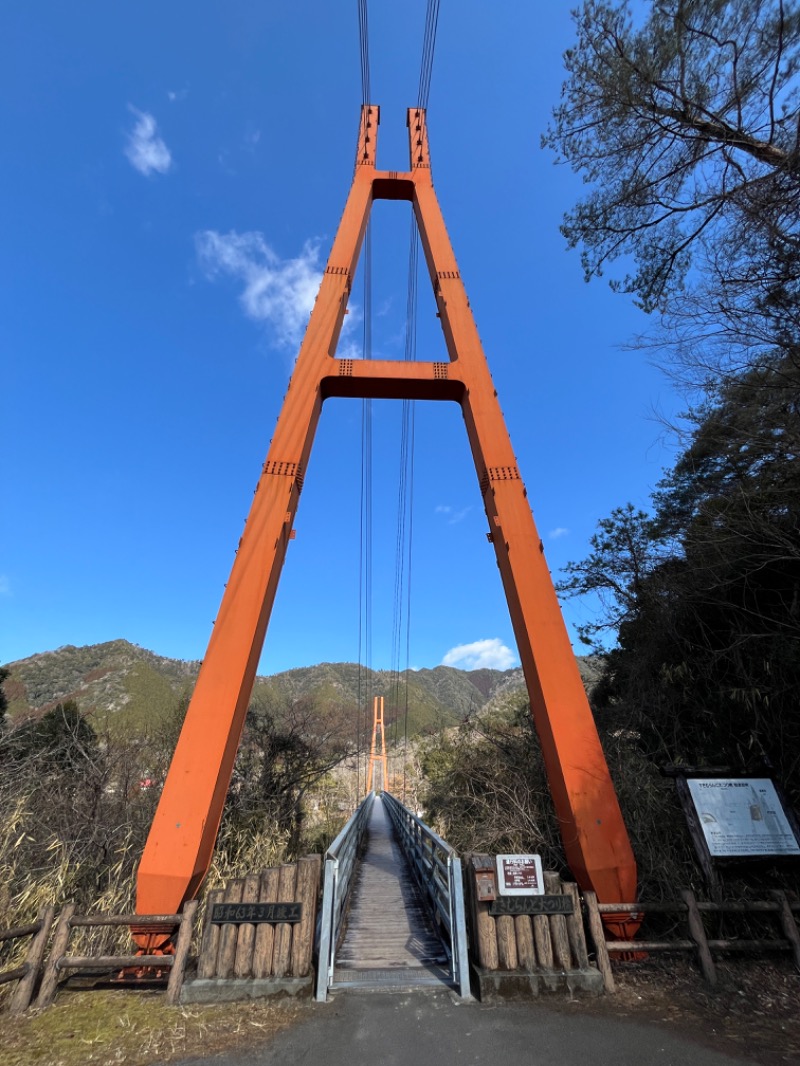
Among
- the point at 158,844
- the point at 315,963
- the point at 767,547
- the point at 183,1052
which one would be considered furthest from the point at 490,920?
the point at 767,547

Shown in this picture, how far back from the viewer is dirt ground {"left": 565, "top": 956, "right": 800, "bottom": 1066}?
10.2ft

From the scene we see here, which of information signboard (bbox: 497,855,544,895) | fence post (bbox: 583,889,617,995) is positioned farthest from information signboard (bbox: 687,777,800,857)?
information signboard (bbox: 497,855,544,895)

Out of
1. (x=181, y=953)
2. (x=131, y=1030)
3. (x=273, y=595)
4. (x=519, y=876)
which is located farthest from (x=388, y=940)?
(x=273, y=595)

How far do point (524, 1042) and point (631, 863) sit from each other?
239 centimetres

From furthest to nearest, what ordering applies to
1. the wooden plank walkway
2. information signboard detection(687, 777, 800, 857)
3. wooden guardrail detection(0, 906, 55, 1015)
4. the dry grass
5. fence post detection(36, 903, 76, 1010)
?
information signboard detection(687, 777, 800, 857) < the wooden plank walkway < fence post detection(36, 903, 76, 1010) < wooden guardrail detection(0, 906, 55, 1015) < the dry grass

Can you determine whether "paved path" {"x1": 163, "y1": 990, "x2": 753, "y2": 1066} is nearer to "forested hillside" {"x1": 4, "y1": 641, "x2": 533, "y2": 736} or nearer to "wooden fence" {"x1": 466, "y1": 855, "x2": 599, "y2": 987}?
"wooden fence" {"x1": 466, "y1": 855, "x2": 599, "y2": 987}

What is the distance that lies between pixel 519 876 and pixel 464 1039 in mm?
1134

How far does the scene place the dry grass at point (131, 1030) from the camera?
3098 mm

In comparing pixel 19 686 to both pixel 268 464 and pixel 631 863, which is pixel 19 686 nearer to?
pixel 268 464

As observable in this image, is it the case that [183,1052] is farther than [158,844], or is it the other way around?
[158,844]

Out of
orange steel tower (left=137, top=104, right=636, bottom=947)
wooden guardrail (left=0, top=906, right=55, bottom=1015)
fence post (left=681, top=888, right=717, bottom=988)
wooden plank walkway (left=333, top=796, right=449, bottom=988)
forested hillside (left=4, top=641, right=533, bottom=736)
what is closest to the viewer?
wooden guardrail (left=0, top=906, right=55, bottom=1015)

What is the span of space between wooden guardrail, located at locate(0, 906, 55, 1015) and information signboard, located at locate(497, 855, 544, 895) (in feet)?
11.5

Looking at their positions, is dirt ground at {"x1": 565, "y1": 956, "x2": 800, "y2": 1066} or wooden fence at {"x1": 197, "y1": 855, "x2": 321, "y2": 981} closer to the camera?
dirt ground at {"x1": 565, "y1": 956, "x2": 800, "y2": 1066}

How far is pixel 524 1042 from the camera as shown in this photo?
309 centimetres
